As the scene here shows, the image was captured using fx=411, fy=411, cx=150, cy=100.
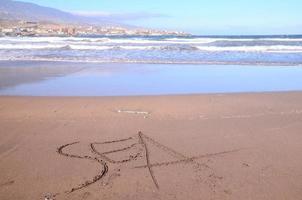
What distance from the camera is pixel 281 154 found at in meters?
5.29

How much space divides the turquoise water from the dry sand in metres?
2.36

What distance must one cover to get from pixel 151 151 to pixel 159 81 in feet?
25.7

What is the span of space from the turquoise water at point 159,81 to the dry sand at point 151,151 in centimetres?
236

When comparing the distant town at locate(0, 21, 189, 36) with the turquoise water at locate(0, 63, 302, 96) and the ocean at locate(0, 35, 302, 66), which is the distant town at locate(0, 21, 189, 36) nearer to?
the ocean at locate(0, 35, 302, 66)

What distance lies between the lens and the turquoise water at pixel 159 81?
11.1 m

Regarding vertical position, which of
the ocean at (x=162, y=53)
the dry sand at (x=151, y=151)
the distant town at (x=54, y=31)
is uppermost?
the dry sand at (x=151, y=151)

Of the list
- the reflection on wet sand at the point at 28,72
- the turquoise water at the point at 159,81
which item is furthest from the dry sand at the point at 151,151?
the reflection on wet sand at the point at 28,72

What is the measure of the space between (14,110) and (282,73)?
10.3m

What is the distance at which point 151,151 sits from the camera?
5.43 meters

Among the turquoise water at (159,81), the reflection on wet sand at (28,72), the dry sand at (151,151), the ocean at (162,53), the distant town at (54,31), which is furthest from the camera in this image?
the distant town at (54,31)

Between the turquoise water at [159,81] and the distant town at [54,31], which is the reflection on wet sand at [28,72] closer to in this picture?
the turquoise water at [159,81]

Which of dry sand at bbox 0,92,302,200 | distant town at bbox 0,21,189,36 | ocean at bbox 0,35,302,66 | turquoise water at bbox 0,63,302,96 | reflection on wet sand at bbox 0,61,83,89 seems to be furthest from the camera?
distant town at bbox 0,21,189,36

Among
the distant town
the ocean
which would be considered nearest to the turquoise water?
the ocean

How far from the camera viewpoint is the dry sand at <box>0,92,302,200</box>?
4.25 meters
